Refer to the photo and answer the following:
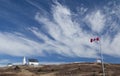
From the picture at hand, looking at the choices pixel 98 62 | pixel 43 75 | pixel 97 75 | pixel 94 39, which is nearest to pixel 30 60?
pixel 98 62

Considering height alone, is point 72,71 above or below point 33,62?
below

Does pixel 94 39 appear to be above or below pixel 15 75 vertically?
above

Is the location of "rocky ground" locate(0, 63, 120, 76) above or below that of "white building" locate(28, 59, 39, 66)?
below

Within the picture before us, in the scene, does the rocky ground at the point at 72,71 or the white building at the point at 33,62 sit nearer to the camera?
the rocky ground at the point at 72,71

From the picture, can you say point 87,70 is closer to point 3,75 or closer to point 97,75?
point 97,75

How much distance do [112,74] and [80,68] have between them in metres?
27.4

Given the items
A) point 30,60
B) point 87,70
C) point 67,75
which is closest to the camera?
point 67,75

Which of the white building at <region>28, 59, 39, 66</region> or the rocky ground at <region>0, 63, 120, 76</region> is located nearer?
the rocky ground at <region>0, 63, 120, 76</region>

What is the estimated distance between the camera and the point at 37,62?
572 feet

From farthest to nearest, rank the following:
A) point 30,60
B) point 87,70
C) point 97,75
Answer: point 30,60 < point 87,70 < point 97,75

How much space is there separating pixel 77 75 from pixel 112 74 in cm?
1569

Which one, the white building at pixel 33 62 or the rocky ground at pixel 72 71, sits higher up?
the white building at pixel 33 62

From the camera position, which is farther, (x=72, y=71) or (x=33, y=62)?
(x=33, y=62)

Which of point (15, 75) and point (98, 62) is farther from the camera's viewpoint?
point (98, 62)
